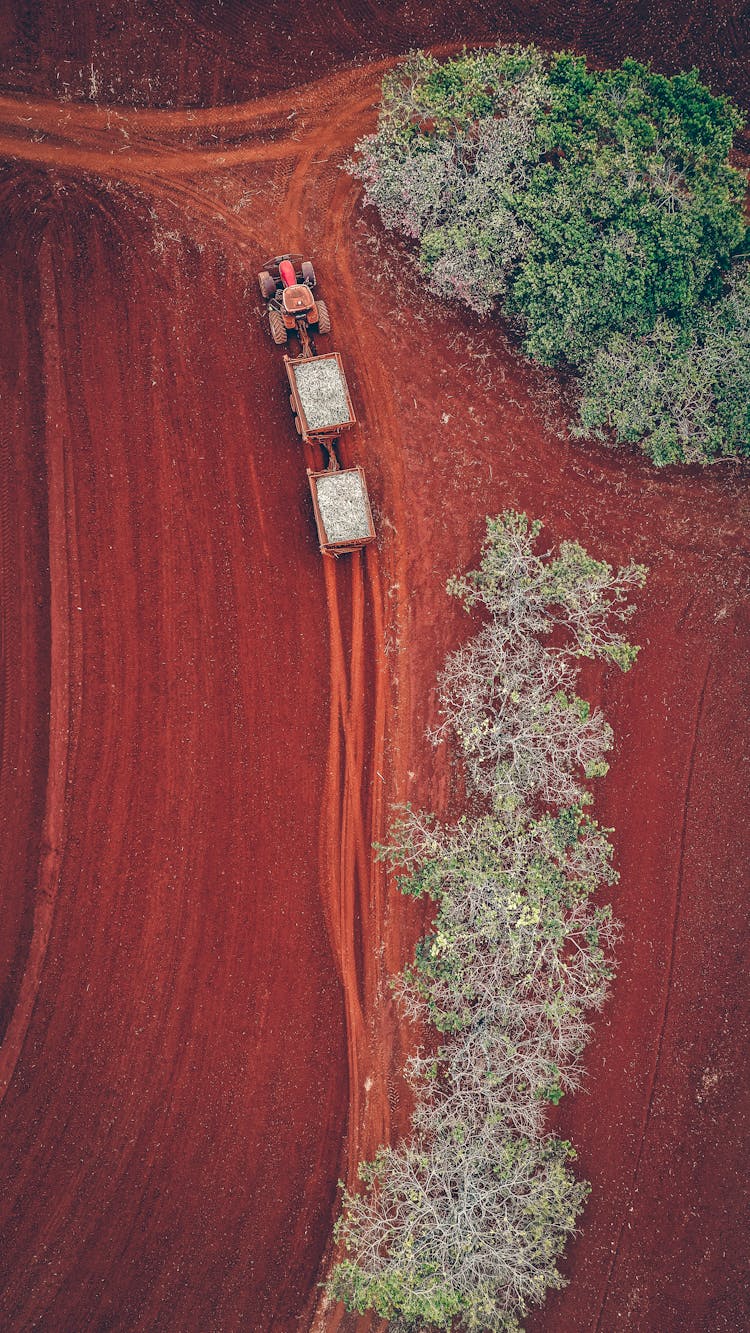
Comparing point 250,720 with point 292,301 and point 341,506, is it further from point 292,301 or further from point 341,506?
point 292,301

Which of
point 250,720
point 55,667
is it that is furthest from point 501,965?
point 55,667

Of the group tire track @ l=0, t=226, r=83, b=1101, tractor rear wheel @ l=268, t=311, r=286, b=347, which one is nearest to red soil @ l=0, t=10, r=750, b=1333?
tire track @ l=0, t=226, r=83, b=1101

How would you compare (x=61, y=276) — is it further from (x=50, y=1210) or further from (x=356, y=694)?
(x=50, y=1210)

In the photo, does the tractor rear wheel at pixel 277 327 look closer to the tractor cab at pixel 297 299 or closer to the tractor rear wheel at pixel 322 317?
the tractor cab at pixel 297 299

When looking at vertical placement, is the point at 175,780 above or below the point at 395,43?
below

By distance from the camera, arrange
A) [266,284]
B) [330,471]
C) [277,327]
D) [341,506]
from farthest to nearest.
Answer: [277,327], [266,284], [330,471], [341,506]

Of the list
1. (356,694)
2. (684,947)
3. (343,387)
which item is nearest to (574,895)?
(684,947)

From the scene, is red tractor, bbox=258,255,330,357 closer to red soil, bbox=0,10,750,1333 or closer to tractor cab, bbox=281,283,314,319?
tractor cab, bbox=281,283,314,319
